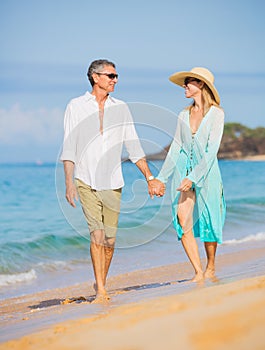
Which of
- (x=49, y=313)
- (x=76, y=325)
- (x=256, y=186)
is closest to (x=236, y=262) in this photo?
(x=49, y=313)

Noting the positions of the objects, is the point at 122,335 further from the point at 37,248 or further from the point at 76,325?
the point at 37,248

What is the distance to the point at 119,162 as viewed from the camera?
5848mm

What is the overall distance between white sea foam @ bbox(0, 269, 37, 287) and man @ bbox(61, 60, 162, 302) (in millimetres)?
3040

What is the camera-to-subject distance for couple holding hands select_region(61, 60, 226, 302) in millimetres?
5719

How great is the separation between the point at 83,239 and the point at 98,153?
239 inches

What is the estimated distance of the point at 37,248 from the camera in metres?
11.4

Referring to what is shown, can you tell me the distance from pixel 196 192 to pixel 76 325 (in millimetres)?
2491

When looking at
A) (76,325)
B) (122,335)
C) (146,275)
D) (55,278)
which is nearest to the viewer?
(122,335)

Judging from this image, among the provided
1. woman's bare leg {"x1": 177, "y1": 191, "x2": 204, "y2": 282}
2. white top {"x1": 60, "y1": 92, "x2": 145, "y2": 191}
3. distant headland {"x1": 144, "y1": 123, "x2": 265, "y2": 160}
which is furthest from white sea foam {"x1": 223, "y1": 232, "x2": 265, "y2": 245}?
distant headland {"x1": 144, "y1": 123, "x2": 265, "y2": 160}

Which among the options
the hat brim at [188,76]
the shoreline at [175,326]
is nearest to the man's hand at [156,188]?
the hat brim at [188,76]

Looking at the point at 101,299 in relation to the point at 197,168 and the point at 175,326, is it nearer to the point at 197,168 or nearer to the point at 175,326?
the point at 197,168

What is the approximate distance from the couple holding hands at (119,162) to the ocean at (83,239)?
0.28 meters

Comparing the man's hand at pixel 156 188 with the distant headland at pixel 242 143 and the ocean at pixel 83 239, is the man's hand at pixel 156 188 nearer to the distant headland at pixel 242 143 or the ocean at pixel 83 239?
the ocean at pixel 83 239

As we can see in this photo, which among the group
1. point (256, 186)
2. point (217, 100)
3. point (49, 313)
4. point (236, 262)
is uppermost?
point (217, 100)
